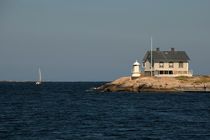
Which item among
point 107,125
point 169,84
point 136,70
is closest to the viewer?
point 107,125

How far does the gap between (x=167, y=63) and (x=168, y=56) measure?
6.67ft

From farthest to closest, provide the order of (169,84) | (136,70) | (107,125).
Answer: (136,70)
(169,84)
(107,125)

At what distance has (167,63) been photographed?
132 metres

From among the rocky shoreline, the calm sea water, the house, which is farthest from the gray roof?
the calm sea water

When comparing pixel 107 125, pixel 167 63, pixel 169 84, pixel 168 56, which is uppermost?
pixel 168 56

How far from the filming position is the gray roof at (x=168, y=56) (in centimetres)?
13175

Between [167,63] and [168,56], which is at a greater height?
[168,56]

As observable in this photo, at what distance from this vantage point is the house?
13150 centimetres

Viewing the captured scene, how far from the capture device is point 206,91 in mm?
118250

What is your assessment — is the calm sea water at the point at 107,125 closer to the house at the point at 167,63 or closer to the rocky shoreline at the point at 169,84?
the rocky shoreline at the point at 169,84

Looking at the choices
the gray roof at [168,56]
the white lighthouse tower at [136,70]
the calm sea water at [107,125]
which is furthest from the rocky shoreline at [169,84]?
the calm sea water at [107,125]

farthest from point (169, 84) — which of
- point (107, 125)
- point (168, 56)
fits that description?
point (107, 125)

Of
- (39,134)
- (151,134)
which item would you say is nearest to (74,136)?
(39,134)

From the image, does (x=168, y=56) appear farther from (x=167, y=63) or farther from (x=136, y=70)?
(x=136, y=70)
